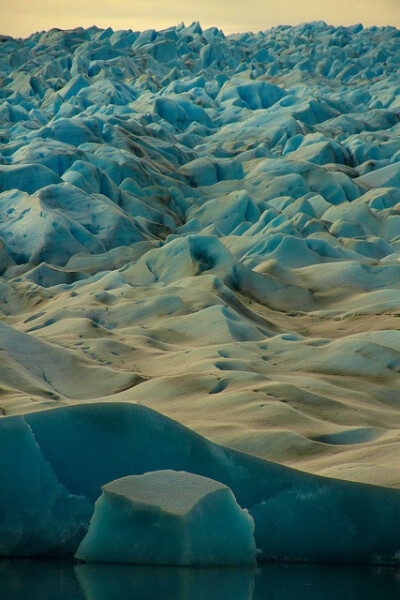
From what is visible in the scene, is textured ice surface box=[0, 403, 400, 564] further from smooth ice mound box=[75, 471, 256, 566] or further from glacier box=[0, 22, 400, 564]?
smooth ice mound box=[75, 471, 256, 566]

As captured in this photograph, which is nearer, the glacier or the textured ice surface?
the textured ice surface

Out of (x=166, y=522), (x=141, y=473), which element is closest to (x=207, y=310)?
(x=141, y=473)

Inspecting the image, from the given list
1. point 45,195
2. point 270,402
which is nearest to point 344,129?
point 45,195

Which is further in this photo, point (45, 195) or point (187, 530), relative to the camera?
point (45, 195)

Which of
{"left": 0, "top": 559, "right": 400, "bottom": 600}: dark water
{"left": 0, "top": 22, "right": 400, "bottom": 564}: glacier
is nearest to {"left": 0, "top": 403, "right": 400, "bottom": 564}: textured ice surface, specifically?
{"left": 0, "top": 22, "right": 400, "bottom": 564}: glacier

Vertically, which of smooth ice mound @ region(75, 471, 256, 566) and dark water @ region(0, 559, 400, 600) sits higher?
smooth ice mound @ region(75, 471, 256, 566)

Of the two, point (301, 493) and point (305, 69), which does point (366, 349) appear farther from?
point (305, 69)
